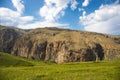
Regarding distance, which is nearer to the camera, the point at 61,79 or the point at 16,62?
the point at 61,79

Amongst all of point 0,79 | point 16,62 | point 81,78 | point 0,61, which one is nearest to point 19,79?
point 0,79

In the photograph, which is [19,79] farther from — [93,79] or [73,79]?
[93,79]

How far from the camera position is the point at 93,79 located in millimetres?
39094

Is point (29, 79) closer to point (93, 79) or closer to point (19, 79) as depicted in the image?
point (19, 79)

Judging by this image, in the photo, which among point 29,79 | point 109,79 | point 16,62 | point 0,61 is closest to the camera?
point 109,79

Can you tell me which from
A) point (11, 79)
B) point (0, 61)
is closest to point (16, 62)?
point (0, 61)

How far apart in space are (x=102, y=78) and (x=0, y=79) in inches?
632

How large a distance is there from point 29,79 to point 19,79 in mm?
2073

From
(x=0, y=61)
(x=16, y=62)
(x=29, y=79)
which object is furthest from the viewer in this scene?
(x=16, y=62)

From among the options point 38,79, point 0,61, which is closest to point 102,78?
point 38,79

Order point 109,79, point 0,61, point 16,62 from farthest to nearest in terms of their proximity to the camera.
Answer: point 16,62 < point 0,61 < point 109,79

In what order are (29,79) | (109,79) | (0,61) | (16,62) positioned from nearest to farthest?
(109,79) → (29,79) → (0,61) → (16,62)

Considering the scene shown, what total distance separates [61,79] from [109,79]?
7664 mm

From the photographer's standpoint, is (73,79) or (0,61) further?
(0,61)
